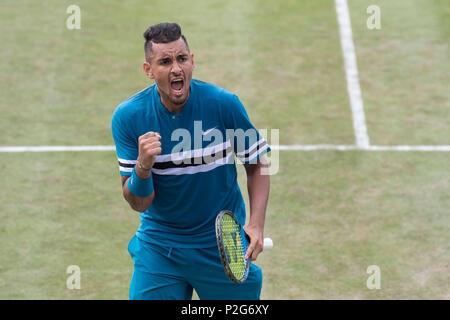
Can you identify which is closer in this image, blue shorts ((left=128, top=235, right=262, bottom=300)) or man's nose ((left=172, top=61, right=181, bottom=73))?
A: man's nose ((left=172, top=61, right=181, bottom=73))

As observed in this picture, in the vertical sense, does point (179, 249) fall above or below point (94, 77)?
below

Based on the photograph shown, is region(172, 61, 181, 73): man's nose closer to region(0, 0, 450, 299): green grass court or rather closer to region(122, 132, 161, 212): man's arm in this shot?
region(122, 132, 161, 212): man's arm

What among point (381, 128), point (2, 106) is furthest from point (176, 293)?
point (2, 106)

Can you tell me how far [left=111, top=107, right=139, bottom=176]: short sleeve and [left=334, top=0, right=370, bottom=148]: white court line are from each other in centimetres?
480

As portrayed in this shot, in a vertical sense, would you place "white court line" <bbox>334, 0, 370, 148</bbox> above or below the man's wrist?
above

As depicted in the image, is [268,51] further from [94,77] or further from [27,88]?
[27,88]

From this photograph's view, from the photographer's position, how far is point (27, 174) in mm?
9922

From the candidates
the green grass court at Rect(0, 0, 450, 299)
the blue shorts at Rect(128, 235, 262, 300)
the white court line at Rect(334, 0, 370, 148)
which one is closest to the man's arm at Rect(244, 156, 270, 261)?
the blue shorts at Rect(128, 235, 262, 300)

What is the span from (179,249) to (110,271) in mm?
2357

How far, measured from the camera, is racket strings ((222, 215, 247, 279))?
577 centimetres

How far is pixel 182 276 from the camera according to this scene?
6.24m

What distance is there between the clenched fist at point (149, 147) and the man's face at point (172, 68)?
18.1 inches

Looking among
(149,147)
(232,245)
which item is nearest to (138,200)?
(149,147)

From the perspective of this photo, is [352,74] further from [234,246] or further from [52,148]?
[234,246]
